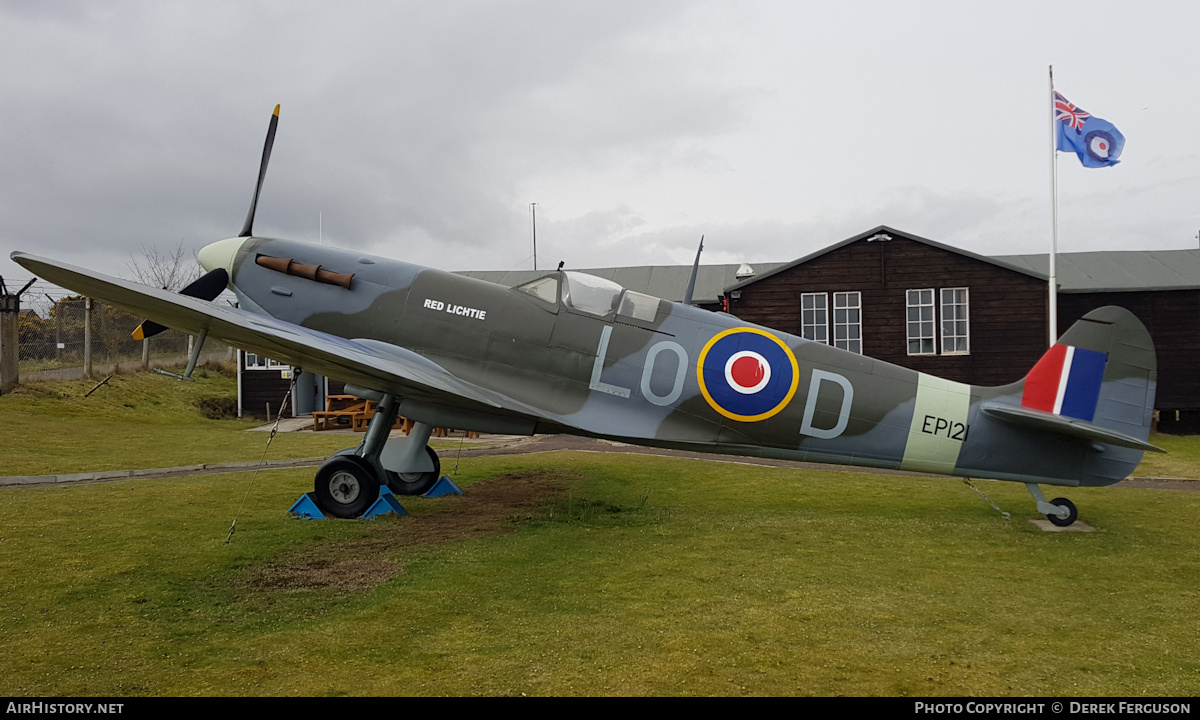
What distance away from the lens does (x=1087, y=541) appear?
6.39 meters

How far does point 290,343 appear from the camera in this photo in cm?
568

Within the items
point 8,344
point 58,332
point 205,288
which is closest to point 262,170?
point 205,288

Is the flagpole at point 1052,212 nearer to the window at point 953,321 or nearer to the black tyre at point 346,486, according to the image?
the window at point 953,321

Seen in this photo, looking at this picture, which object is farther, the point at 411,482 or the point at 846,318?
the point at 846,318

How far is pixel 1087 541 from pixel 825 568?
2814 mm

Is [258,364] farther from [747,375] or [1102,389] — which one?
[1102,389]

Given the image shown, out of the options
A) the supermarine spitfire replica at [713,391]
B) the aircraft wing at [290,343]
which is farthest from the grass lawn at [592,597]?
the aircraft wing at [290,343]

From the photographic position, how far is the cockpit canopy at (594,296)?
7.11 m

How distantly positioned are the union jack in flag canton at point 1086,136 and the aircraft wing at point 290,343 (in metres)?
14.2

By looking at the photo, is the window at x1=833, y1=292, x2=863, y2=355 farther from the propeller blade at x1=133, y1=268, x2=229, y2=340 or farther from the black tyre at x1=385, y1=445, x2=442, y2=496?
the propeller blade at x1=133, y1=268, x2=229, y2=340

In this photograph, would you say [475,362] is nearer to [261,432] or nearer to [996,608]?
[996,608]

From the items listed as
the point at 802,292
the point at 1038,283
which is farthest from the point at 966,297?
the point at 802,292

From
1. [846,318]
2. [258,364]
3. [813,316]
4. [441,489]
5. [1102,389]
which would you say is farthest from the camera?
[258,364]

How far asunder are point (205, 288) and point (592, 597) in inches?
221
